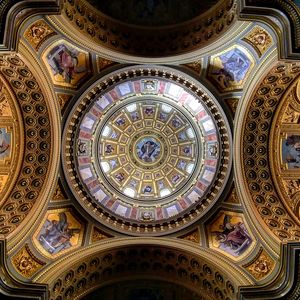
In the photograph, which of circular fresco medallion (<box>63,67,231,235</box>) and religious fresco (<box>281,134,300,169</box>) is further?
circular fresco medallion (<box>63,67,231,235</box>)

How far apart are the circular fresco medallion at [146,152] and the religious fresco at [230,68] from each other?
2.31ft

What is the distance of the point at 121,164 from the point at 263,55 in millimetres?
10082

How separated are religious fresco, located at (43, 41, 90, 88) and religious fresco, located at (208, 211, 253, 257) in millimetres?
7771

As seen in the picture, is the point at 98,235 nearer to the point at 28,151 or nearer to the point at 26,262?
the point at 26,262

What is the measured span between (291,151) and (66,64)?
9.14m

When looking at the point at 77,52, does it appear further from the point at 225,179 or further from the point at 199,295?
the point at 199,295

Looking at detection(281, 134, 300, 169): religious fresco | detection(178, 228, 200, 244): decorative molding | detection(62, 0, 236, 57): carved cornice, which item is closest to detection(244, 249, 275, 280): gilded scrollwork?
detection(178, 228, 200, 244): decorative molding

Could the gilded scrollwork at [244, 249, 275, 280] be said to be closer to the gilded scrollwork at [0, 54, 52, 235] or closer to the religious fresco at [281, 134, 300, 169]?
the religious fresco at [281, 134, 300, 169]

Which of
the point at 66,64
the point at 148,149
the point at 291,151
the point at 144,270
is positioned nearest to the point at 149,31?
the point at 66,64

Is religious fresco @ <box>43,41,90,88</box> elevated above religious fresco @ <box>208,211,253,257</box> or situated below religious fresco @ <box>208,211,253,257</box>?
above

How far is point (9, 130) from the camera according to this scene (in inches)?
594

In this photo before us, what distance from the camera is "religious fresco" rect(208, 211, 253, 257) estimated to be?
51.7 feet

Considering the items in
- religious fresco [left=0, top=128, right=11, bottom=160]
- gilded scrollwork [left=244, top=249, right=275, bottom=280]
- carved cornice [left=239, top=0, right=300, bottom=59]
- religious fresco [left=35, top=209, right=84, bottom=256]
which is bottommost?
gilded scrollwork [left=244, top=249, right=275, bottom=280]

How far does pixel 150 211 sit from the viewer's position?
18562 mm
